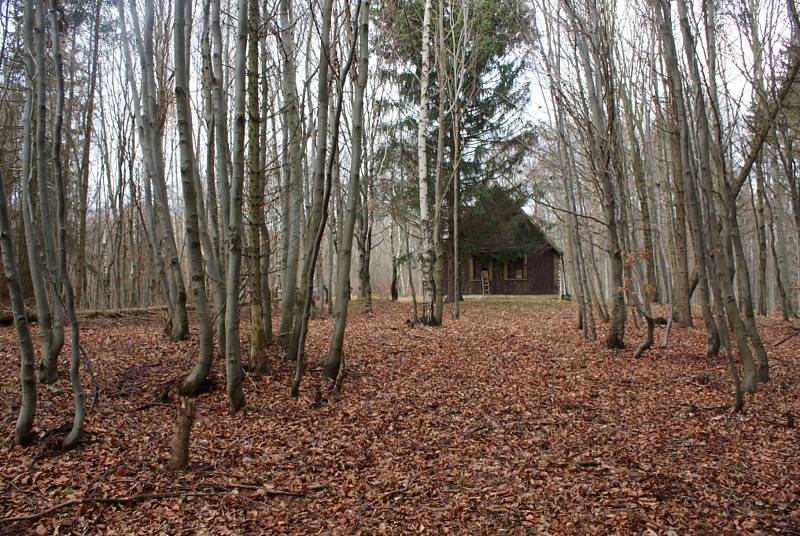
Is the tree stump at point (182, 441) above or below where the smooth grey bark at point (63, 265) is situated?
below

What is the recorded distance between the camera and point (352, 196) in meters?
5.87

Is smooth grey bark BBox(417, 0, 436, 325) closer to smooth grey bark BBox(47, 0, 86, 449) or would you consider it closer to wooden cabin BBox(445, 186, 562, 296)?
wooden cabin BBox(445, 186, 562, 296)

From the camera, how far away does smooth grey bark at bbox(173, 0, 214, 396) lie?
5.06 meters

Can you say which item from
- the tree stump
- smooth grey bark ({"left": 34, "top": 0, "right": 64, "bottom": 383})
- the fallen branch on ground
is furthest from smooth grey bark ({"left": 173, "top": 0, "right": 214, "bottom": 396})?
the fallen branch on ground

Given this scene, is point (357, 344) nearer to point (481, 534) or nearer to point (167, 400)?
point (167, 400)

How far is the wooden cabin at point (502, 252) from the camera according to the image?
781 inches

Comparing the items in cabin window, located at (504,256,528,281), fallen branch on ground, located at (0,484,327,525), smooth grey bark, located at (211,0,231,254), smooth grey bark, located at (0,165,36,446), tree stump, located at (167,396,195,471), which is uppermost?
smooth grey bark, located at (211,0,231,254)

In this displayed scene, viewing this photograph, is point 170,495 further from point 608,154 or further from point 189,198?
point 608,154

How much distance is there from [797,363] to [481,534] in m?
7.12

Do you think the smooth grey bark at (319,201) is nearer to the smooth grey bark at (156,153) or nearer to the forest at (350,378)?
the forest at (350,378)

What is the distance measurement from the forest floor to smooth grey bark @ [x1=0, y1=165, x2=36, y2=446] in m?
0.19

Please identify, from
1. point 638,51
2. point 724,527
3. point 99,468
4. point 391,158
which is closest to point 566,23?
point 638,51

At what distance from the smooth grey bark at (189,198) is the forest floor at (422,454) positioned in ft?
1.18

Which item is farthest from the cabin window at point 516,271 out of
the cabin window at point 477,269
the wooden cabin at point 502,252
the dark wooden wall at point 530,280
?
the cabin window at point 477,269
